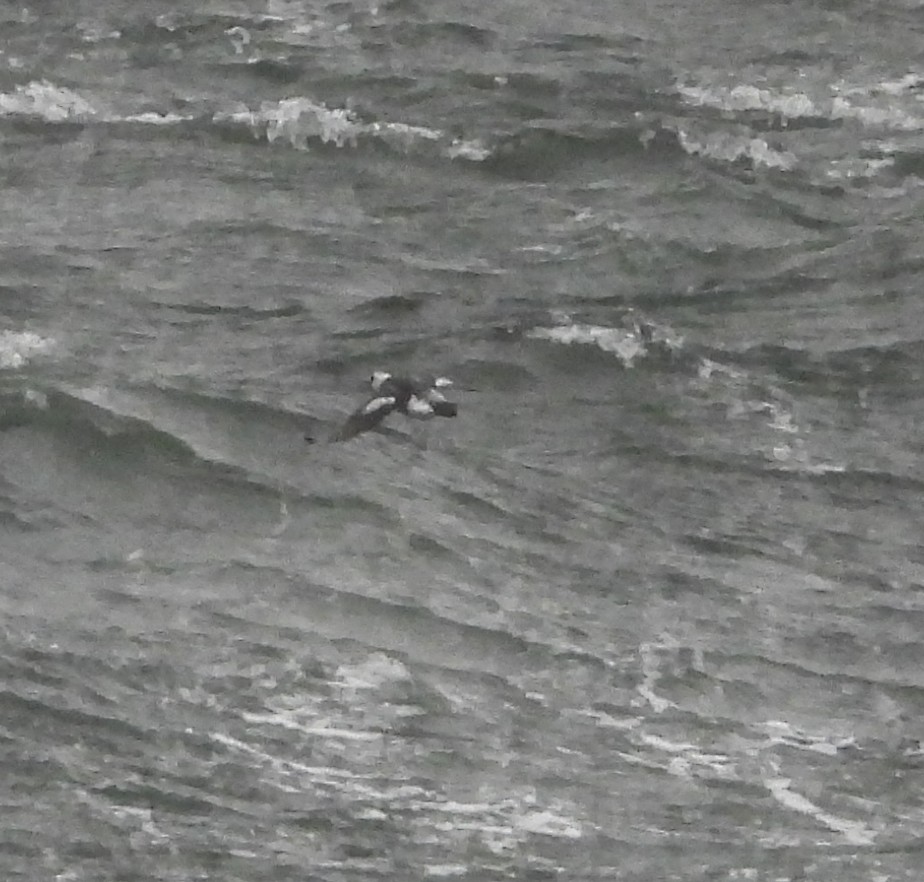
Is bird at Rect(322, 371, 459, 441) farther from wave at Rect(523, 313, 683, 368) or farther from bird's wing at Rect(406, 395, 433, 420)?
wave at Rect(523, 313, 683, 368)

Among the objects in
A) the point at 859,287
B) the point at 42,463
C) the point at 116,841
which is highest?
the point at 859,287

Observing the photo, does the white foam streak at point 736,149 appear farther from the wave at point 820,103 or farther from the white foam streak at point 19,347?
the white foam streak at point 19,347

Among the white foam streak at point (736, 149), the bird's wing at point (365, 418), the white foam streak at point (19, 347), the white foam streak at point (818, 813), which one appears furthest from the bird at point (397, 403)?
the white foam streak at point (818, 813)

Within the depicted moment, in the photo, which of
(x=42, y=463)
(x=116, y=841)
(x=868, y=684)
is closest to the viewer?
(x=116, y=841)

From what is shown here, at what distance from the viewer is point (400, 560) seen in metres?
1.85

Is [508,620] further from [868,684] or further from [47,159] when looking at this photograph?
[47,159]

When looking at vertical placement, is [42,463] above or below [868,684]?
above

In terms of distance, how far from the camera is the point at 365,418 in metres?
1.95

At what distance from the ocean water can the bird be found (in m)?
0.03

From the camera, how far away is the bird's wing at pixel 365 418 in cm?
194

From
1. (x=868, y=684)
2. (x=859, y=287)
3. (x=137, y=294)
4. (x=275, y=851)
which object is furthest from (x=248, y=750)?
(x=859, y=287)

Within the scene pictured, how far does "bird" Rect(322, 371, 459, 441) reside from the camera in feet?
6.38

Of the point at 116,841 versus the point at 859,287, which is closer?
the point at 116,841

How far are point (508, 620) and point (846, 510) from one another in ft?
2.08
